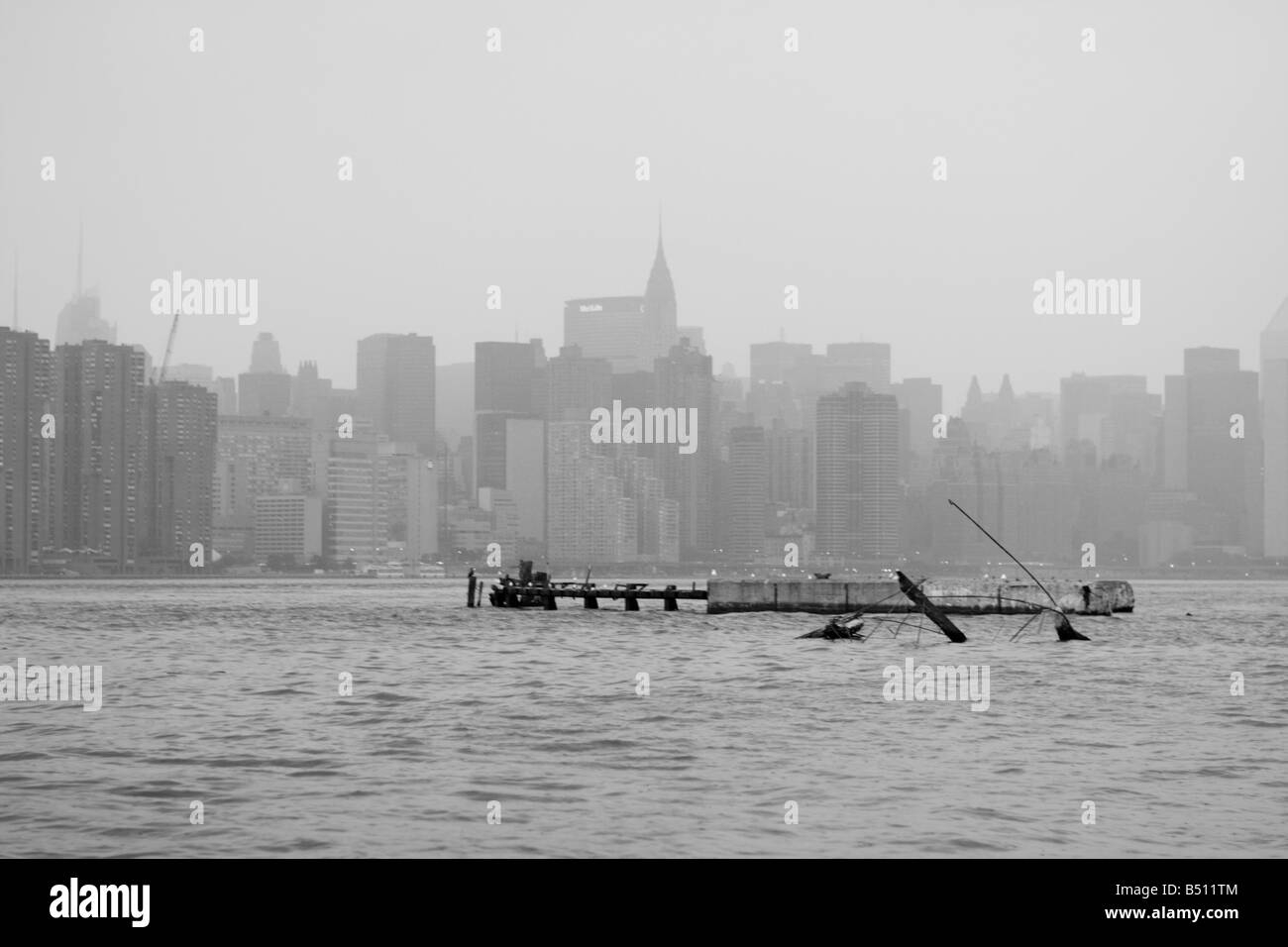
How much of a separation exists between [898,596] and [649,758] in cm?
5508

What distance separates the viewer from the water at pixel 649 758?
2002 cm

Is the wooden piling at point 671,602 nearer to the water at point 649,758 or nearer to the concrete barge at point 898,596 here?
the concrete barge at point 898,596

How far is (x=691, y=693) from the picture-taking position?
3884 centimetres

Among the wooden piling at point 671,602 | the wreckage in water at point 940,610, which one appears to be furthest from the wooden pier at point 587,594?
the wreckage in water at point 940,610

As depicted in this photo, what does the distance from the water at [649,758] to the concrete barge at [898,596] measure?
28799 millimetres

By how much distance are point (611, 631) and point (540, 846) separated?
52.8 m

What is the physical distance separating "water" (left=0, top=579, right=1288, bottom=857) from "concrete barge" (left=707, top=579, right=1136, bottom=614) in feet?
94.5

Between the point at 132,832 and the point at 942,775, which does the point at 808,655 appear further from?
the point at 132,832

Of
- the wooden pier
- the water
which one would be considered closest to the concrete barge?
the wooden pier

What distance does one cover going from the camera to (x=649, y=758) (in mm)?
27031

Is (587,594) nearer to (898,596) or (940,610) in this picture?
(898,596)

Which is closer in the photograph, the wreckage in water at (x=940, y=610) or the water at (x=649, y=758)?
the water at (x=649, y=758)

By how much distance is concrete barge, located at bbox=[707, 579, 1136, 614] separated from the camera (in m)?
82.4
